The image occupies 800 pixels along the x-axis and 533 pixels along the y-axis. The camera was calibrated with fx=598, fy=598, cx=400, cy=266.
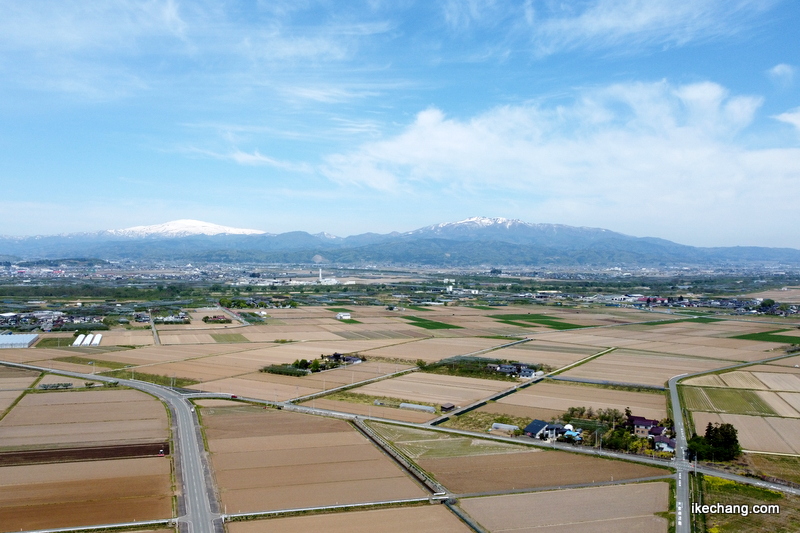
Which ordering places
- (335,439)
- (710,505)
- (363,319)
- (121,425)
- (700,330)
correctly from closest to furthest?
1. (710,505)
2. (335,439)
3. (121,425)
4. (700,330)
5. (363,319)

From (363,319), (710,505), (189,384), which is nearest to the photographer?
(710,505)

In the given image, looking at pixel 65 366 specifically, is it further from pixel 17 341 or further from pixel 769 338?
pixel 769 338

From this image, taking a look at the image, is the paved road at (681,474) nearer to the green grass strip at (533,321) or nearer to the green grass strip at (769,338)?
the green grass strip at (769,338)

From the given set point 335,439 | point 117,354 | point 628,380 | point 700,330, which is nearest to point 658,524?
point 335,439

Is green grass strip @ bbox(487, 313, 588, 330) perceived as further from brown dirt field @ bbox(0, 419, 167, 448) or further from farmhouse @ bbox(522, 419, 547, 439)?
brown dirt field @ bbox(0, 419, 167, 448)

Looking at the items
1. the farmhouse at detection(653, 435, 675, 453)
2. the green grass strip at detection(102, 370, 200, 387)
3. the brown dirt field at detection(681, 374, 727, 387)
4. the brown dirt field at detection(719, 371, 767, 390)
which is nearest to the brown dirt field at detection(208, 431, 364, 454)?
the farmhouse at detection(653, 435, 675, 453)

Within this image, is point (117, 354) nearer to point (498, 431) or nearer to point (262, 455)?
point (262, 455)
